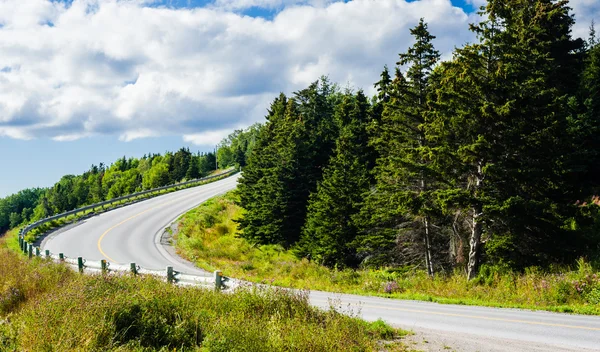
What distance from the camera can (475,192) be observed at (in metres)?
17.7

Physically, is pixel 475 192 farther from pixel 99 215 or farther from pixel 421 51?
pixel 99 215

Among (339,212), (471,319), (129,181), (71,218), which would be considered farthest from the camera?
(129,181)

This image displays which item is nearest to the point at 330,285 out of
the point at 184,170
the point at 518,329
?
the point at 518,329

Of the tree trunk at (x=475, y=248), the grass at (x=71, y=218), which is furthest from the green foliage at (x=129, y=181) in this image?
the tree trunk at (x=475, y=248)

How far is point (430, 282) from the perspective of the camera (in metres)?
17.6

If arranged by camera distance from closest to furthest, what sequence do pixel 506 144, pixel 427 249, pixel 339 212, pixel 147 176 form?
pixel 506 144 < pixel 427 249 < pixel 339 212 < pixel 147 176

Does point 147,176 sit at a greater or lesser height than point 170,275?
greater

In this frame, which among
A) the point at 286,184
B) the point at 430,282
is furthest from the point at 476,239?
the point at 286,184

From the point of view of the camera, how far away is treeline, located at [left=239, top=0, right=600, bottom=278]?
17.2m

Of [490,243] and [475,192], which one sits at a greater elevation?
[475,192]

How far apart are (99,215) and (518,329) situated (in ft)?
136

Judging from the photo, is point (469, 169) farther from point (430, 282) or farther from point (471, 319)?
point (471, 319)

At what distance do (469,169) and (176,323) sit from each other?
14.6 m

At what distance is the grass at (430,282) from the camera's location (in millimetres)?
13477
